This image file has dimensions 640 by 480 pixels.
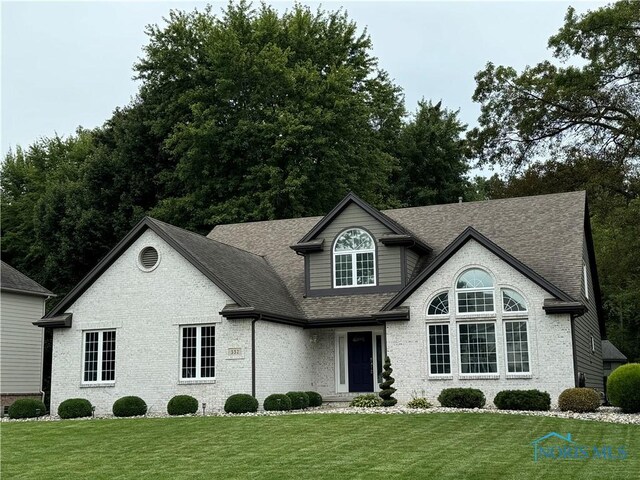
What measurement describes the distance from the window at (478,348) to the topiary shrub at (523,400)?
5.65ft

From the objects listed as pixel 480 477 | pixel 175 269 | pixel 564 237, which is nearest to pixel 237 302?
pixel 175 269

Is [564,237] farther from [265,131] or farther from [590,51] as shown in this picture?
[265,131]

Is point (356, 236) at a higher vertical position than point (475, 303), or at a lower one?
higher

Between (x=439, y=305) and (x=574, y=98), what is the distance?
18597mm

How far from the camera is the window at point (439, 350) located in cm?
2489

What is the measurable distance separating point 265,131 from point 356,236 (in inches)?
558

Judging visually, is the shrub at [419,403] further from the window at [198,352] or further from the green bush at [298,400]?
the window at [198,352]

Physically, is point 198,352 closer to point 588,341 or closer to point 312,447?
point 312,447

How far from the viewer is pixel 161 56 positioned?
43625 mm

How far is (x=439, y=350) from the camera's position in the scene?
82.1ft

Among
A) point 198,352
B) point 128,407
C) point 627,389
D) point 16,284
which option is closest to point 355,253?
point 198,352

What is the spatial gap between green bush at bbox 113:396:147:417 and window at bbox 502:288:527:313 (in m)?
11.6
